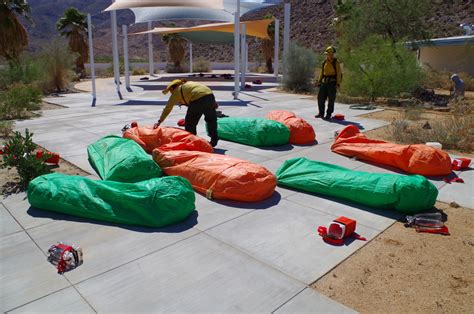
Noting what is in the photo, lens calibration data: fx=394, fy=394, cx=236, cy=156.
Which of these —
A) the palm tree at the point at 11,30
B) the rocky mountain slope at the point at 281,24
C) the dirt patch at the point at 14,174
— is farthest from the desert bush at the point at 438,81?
the palm tree at the point at 11,30

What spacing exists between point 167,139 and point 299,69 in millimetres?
12591

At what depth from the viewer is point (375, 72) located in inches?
547

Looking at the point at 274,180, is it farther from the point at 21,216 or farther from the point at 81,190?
the point at 21,216

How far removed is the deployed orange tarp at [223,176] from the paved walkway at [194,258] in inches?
5.4

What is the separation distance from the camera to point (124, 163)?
522 cm

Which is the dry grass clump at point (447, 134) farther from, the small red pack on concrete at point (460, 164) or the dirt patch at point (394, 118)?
Result: the small red pack on concrete at point (460, 164)

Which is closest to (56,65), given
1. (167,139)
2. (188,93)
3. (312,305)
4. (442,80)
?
(188,93)

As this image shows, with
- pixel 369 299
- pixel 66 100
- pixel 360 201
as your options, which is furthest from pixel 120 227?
pixel 66 100

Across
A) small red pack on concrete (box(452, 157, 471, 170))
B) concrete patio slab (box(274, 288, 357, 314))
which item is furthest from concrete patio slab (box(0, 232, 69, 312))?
small red pack on concrete (box(452, 157, 471, 170))

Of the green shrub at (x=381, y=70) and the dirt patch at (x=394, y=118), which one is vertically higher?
the green shrub at (x=381, y=70)

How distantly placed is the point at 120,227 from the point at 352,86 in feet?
40.9

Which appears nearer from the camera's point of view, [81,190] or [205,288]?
[205,288]

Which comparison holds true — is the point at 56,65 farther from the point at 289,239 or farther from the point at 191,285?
the point at 191,285

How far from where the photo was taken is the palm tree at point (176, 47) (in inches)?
1339
